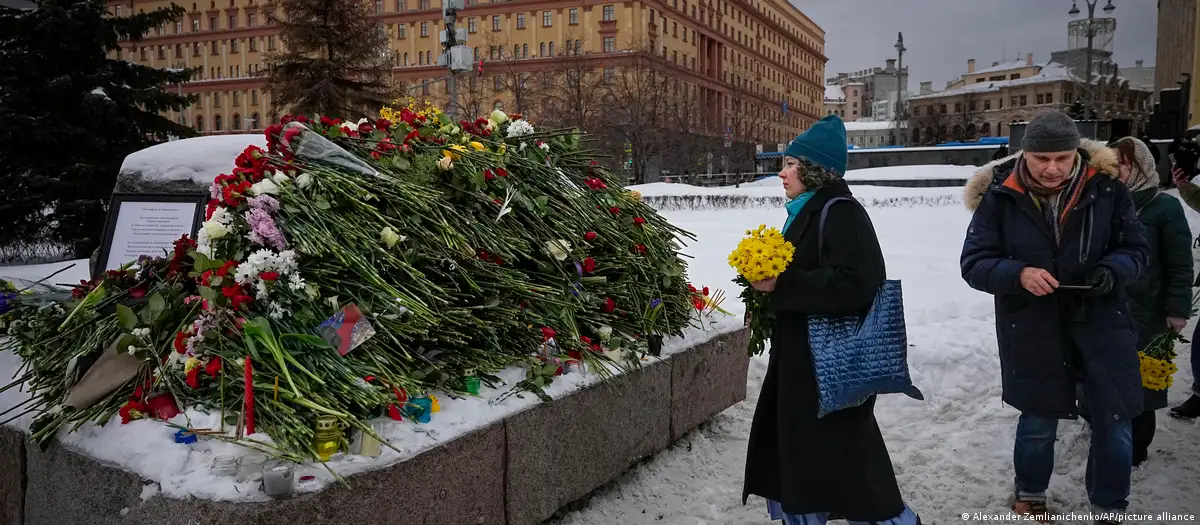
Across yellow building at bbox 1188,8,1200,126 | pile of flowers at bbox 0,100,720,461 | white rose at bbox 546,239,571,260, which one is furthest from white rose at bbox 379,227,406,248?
yellow building at bbox 1188,8,1200,126

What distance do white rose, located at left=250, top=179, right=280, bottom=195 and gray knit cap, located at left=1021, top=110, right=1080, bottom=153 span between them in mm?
2946

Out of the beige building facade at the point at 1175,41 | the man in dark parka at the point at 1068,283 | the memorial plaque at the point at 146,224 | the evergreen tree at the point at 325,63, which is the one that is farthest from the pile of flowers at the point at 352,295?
the beige building facade at the point at 1175,41

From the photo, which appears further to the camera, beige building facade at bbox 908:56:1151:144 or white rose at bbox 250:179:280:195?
beige building facade at bbox 908:56:1151:144

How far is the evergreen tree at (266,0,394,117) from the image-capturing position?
22.0 meters

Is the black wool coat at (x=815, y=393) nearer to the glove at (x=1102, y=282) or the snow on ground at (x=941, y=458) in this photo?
the snow on ground at (x=941, y=458)

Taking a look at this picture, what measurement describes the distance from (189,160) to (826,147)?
12.9ft

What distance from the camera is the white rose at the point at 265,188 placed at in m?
2.89

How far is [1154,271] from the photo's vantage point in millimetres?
3793

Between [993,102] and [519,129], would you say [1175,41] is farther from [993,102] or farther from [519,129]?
[993,102]

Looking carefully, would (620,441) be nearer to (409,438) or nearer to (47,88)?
(409,438)

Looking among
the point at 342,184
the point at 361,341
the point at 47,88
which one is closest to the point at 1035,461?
the point at 361,341

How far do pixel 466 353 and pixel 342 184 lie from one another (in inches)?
34.3

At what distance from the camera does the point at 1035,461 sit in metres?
3.28

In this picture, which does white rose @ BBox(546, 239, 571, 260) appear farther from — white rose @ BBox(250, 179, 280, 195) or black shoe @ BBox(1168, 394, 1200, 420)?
black shoe @ BBox(1168, 394, 1200, 420)
